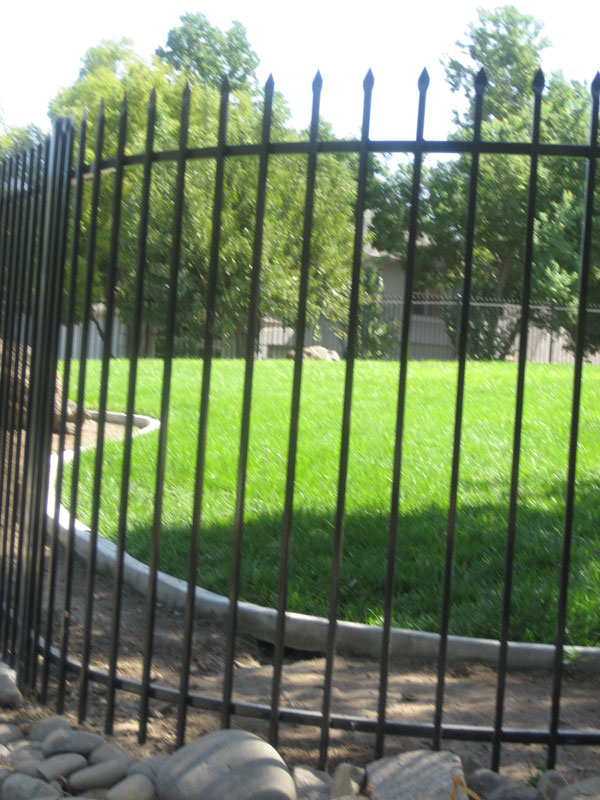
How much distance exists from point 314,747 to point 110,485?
4.76 metres

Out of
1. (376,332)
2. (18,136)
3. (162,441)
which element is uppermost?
(18,136)

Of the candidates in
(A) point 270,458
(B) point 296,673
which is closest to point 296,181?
(A) point 270,458

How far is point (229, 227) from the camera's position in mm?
28891

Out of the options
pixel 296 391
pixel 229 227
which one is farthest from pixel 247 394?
pixel 229 227

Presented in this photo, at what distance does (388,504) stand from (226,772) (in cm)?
375

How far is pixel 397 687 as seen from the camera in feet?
14.2

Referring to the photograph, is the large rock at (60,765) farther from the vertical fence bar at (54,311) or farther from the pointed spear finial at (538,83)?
the pointed spear finial at (538,83)

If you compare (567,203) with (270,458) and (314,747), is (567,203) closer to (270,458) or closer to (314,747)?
(270,458)

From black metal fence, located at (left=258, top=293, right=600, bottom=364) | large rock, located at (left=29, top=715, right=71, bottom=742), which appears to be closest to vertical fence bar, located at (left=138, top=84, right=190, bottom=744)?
large rock, located at (left=29, top=715, right=71, bottom=742)

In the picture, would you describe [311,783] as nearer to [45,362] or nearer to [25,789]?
[25,789]

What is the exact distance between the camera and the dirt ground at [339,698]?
3658 millimetres

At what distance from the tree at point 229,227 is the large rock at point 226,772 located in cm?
2439

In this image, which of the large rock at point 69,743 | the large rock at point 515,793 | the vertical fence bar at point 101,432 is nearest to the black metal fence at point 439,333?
the vertical fence bar at point 101,432

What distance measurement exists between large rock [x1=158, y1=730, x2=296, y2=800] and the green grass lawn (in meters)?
1.85
